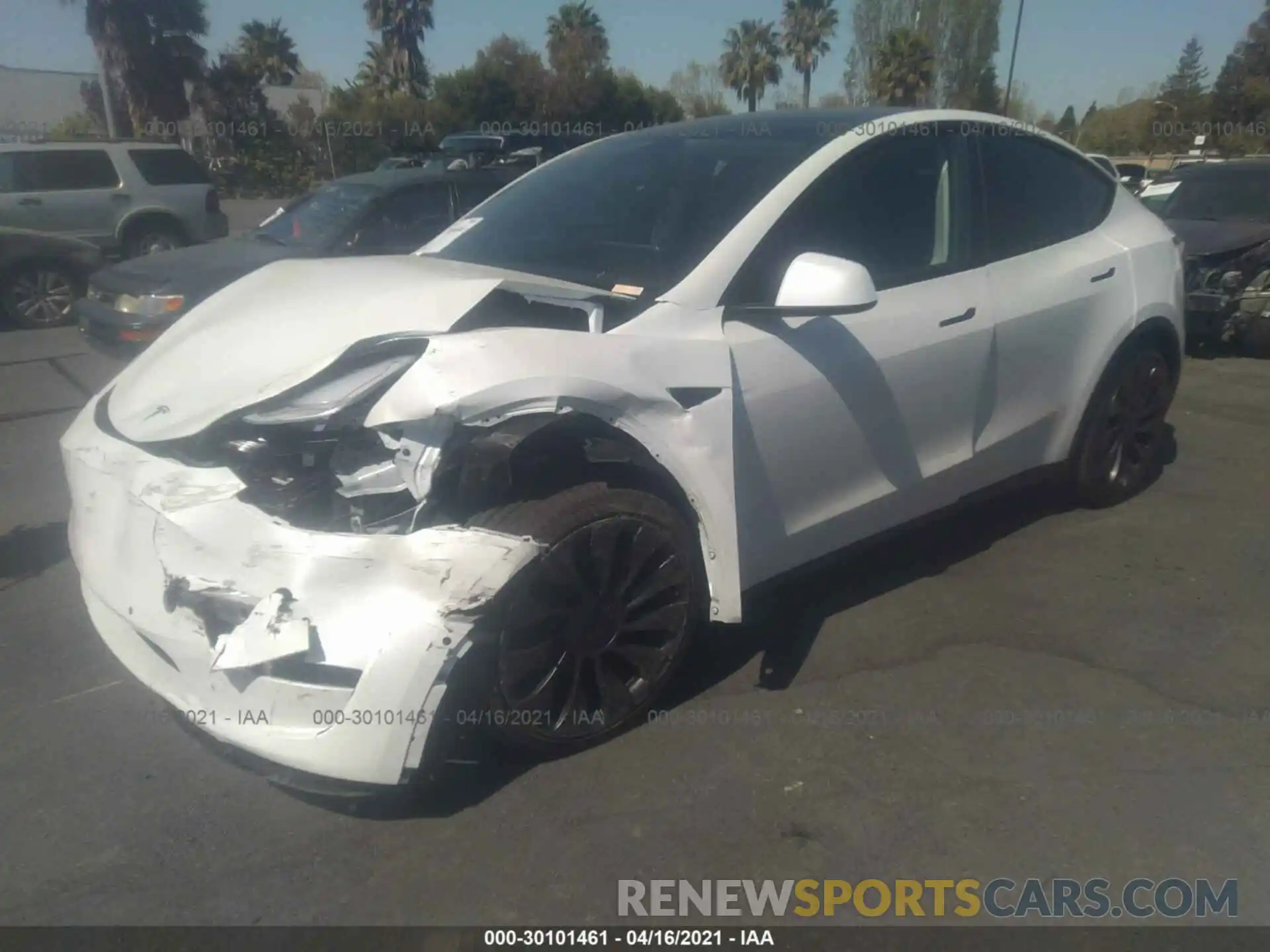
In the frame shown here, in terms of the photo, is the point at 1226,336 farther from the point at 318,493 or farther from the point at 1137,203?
the point at 318,493

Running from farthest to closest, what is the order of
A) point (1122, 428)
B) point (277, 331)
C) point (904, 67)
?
point (904, 67)
point (1122, 428)
point (277, 331)

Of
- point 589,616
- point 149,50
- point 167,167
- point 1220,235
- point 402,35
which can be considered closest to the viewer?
point 589,616

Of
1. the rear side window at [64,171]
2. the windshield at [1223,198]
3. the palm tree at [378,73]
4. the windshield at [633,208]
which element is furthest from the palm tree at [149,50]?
the windshield at [633,208]

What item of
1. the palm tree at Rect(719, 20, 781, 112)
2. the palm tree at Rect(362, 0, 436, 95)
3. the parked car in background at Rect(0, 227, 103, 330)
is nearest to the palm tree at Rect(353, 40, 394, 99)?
the palm tree at Rect(362, 0, 436, 95)

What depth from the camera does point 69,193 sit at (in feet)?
38.5

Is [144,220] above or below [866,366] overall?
below

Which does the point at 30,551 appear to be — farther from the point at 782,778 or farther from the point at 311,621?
the point at 782,778

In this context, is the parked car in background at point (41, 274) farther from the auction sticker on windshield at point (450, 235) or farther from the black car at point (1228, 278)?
the black car at point (1228, 278)

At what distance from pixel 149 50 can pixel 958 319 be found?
33070mm

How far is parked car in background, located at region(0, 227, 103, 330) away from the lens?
994 cm

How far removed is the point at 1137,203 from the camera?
177 inches

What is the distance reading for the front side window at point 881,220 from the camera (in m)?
3.09

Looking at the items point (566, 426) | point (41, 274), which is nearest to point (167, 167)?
point (41, 274)
